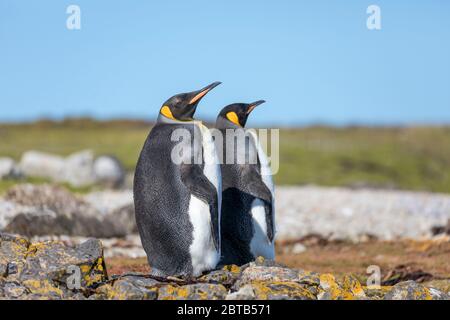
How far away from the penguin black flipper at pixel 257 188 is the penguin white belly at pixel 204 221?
1060 mm

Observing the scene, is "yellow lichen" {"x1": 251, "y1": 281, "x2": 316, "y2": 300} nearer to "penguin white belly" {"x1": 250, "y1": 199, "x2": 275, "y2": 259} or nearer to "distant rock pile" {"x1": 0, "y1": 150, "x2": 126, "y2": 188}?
"penguin white belly" {"x1": 250, "y1": 199, "x2": 275, "y2": 259}

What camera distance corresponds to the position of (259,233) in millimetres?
9305

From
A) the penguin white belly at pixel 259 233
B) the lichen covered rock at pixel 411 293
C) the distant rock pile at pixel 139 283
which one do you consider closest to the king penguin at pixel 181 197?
the distant rock pile at pixel 139 283

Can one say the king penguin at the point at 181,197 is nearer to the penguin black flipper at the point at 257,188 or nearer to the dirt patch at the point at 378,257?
the penguin black flipper at the point at 257,188

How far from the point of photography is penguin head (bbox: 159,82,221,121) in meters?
8.27

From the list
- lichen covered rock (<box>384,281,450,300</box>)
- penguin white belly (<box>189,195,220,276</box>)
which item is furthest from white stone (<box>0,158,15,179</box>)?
lichen covered rock (<box>384,281,450,300</box>)

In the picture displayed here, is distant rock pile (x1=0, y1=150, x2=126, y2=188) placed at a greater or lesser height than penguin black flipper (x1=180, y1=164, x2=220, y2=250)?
lesser

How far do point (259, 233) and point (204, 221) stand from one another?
4.99ft

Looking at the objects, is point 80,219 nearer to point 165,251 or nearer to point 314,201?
point 165,251

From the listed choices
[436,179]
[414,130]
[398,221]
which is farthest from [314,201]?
[414,130]

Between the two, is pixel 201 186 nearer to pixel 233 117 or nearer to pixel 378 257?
pixel 233 117

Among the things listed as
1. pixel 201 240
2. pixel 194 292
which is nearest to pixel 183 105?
pixel 201 240

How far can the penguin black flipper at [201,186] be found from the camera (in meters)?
7.84
